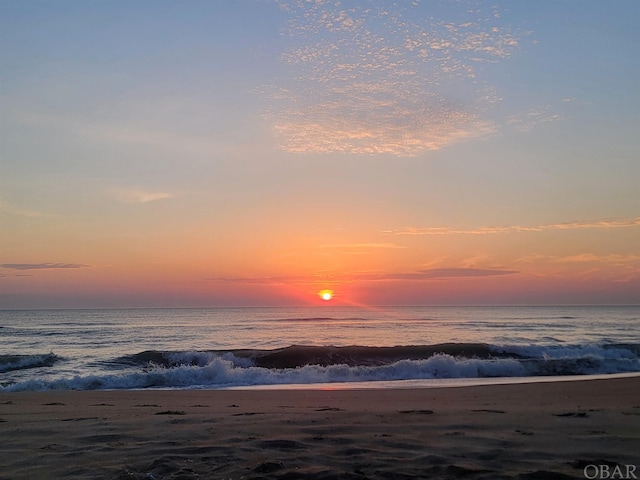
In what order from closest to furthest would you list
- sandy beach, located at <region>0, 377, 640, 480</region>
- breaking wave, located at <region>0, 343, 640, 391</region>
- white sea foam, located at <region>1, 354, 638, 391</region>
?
sandy beach, located at <region>0, 377, 640, 480</region> < white sea foam, located at <region>1, 354, 638, 391</region> < breaking wave, located at <region>0, 343, 640, 391</region>

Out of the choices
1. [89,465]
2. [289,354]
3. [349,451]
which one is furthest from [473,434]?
[289,354]

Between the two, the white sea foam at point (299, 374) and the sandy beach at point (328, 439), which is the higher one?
the sandy beach at point (328, 439)

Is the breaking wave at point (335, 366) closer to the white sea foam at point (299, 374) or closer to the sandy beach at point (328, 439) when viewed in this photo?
the white sea foam at point (299, 374)

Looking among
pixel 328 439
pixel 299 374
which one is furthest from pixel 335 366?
pixel 328 439

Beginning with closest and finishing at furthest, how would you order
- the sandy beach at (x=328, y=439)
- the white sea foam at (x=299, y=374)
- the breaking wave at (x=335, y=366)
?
1. the sandy beach at (x=328, y=439)
2. the white sea foam at (x=299, y=374)
3. the breaking wave at (x=335, y=366)

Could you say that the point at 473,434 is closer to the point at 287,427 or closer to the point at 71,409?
the point at 287,427

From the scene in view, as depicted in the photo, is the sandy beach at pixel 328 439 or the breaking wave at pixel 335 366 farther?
the breaking wave at pixel 335 366

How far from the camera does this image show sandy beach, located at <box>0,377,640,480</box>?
192 inches

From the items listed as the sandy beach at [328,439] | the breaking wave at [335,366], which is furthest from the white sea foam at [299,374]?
the sandy beach at [328,439]

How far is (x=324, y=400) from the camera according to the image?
11.0 meters

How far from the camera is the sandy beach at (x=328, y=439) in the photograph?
488cm

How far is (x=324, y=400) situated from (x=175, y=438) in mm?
5030

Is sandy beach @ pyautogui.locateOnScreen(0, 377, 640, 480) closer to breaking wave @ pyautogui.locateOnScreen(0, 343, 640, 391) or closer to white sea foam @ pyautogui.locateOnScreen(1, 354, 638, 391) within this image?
white sea foam @ pyautogui.locateOnScreen(1, 354, 638, 391)

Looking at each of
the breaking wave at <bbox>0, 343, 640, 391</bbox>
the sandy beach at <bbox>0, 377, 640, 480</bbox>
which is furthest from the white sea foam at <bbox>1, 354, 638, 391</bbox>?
the sandy beach at <bbox>0, 377, 640, 480</bbox>
